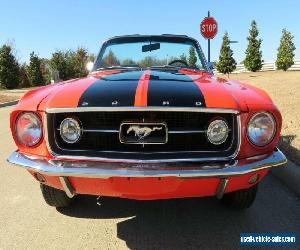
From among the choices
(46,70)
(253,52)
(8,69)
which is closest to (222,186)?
(8,69)

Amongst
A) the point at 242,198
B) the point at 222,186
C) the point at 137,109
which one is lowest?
the point at 242,198

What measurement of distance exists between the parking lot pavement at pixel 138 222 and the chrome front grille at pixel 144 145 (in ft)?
2.21

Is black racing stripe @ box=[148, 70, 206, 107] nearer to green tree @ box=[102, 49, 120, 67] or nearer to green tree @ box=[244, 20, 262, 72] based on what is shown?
green tree @ box=[102, 49, 120, 67]

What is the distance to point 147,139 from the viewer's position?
2760 mm

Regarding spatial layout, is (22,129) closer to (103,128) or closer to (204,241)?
(103,128)

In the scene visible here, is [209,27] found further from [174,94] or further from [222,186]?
[222,186]

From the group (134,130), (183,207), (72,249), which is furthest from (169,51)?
(72,249)

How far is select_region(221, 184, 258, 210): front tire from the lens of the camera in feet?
11.1

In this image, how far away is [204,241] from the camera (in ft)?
9.83

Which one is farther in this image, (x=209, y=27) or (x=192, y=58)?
(x=209, y=27)

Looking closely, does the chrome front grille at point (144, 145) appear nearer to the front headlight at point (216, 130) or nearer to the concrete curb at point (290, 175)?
the front headlight at point (216, 130)

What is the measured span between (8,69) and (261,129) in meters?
32.3

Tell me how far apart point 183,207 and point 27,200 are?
56.9 inches

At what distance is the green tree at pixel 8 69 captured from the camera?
1286 inches
